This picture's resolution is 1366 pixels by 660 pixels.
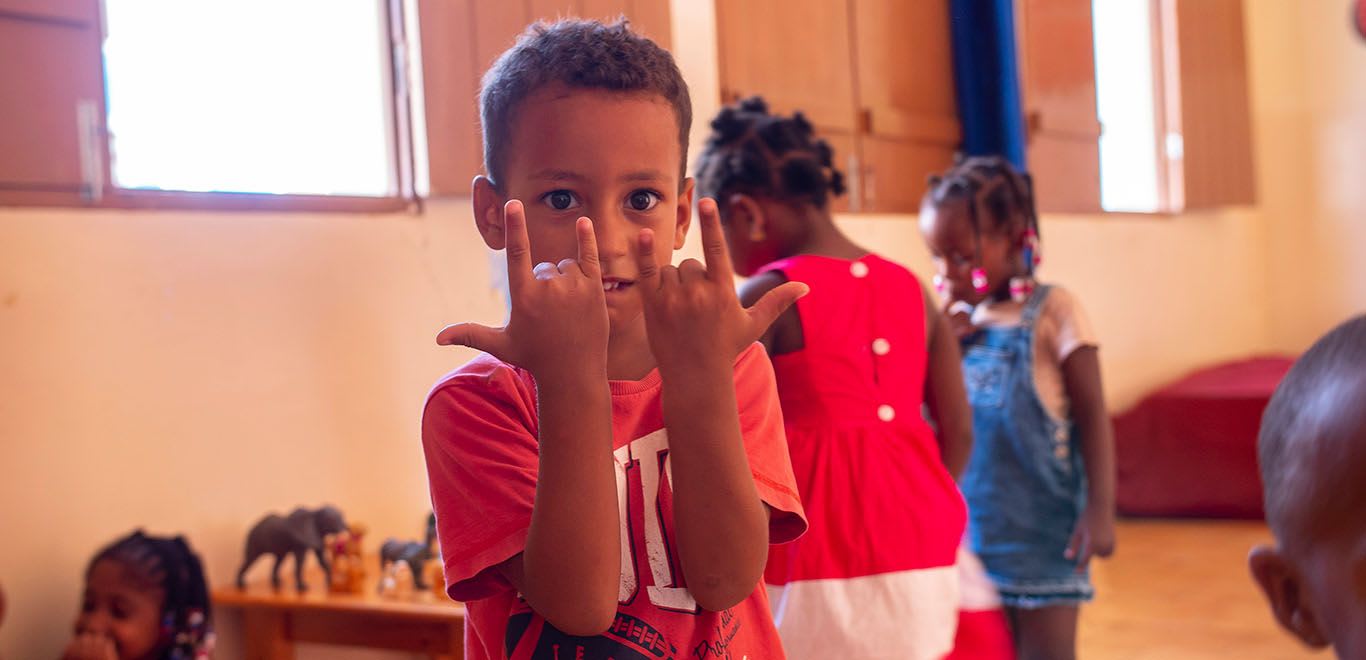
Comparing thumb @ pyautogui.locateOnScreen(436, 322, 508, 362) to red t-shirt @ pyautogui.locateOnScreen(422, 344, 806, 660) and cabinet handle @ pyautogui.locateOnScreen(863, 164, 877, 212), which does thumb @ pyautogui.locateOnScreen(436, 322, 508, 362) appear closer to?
red t-shirt @ pyautogui.locateOnScreen(422, 344, 806, 660)

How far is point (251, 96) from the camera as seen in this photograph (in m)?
2.63

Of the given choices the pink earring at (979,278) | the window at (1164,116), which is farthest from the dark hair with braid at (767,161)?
the window at (1164,116)

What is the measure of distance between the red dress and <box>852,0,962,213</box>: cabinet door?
2.63m

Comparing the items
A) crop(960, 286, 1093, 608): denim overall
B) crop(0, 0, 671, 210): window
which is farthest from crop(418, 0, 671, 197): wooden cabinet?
crop(960, 286, 1093, 608): denim overall

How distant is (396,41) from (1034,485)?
1.52m

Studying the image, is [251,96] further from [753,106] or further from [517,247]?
[517,247]

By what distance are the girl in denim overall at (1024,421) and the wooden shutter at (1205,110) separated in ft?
12.9

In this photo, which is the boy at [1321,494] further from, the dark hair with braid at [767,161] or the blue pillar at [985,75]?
the blue pillar at [985,75]

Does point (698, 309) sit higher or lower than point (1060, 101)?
lower

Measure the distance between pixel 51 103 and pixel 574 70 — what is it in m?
1.55

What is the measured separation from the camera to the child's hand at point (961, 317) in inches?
99.5

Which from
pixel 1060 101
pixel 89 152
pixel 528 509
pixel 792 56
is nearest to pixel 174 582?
pixel 89 152

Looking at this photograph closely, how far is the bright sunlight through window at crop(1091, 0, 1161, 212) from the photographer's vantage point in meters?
6.14

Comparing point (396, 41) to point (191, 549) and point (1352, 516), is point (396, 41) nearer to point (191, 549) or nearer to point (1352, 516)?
point (191, 549)
